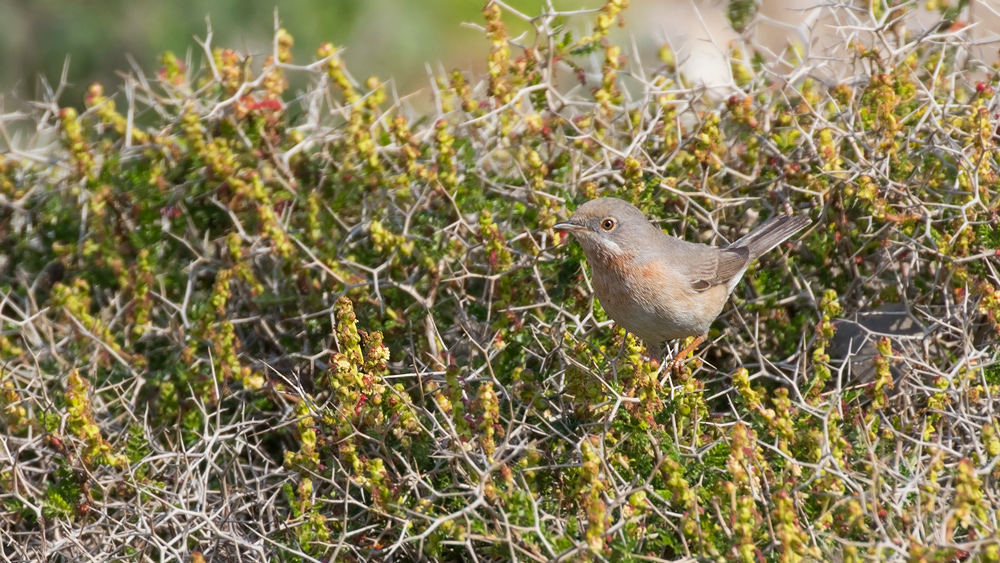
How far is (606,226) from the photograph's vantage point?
12.5 ft

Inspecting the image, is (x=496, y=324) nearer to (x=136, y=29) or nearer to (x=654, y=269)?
(x=654, y=269)

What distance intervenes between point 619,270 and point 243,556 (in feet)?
6.05

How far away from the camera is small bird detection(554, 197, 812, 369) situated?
376 centimetres

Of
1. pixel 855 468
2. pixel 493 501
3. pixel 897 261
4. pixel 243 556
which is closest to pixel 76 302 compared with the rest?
pixel 243 556

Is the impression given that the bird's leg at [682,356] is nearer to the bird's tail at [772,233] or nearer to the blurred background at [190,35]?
the bird's tail at [772,233]

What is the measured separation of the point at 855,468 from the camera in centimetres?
296

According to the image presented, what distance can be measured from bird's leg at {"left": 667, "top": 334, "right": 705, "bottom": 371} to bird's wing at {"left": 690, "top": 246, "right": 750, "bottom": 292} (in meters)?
0.24

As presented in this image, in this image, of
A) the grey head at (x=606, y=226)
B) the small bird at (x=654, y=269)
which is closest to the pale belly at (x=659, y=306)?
the small bird at (x=654, y=269)

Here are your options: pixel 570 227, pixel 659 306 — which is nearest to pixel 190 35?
pixel 570 227

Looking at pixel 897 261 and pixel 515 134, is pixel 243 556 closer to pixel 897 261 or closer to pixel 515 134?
pixel 515 134

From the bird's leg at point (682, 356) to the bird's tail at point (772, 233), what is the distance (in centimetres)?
42

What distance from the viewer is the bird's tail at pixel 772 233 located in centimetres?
372

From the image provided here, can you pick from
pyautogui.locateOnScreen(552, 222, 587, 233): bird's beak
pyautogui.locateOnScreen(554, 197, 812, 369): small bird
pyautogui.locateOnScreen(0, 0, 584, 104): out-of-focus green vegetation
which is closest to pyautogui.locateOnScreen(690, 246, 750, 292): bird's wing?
pyautogui.locateOnScreen(554, 197, 812, 369): small bird

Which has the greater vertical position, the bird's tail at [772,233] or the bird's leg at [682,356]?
the bird's tail at [772,233]
